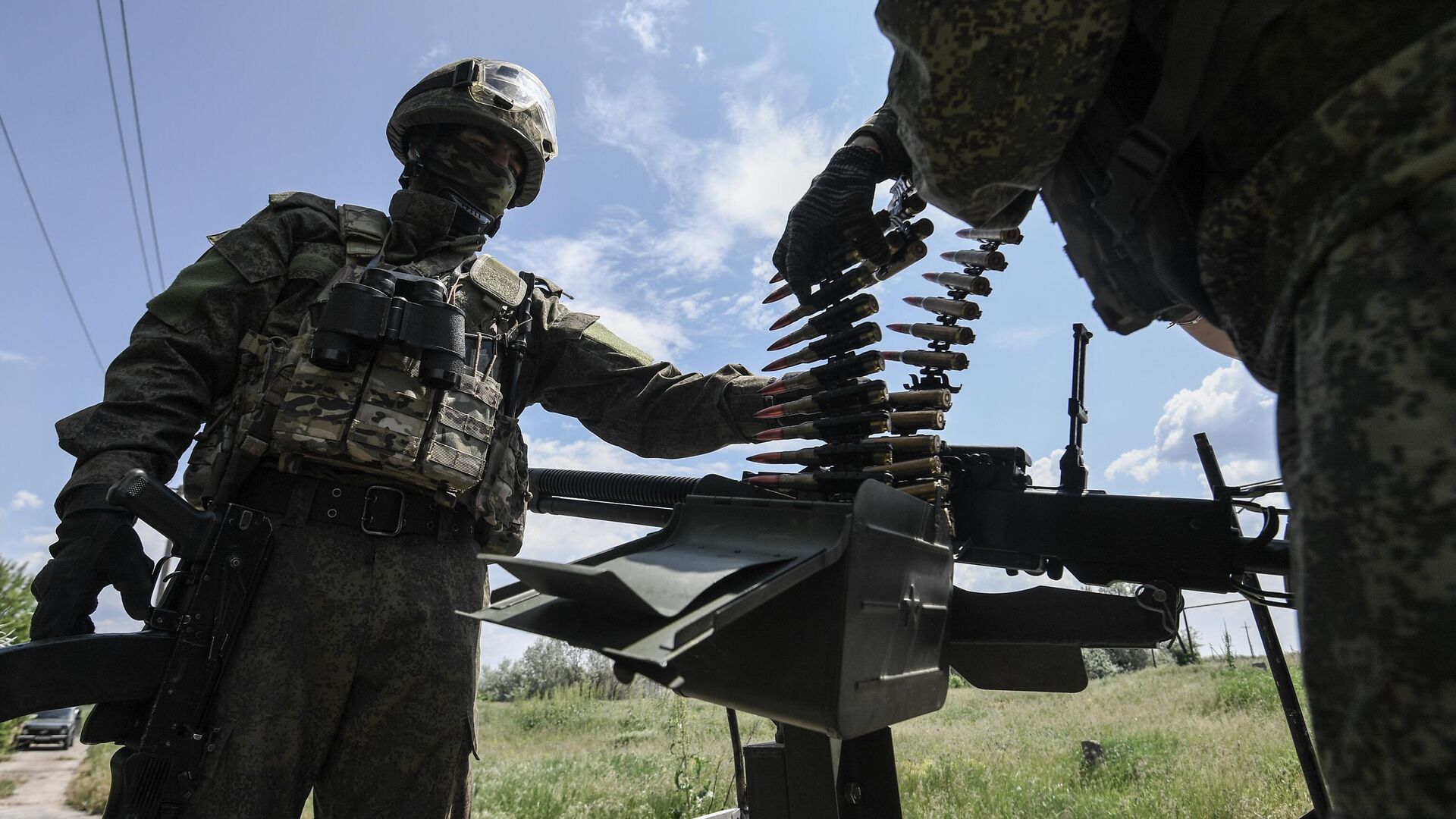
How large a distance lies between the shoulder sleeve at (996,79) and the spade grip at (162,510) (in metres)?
2.80

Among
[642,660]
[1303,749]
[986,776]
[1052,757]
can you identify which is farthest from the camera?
[1052,757]

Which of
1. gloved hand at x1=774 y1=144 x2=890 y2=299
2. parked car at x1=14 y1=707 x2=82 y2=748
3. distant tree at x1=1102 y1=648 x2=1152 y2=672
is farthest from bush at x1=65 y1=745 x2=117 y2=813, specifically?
distant tree at x1=1102 y1=648 x2=1152 y2=672

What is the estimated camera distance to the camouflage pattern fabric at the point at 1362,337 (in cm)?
80

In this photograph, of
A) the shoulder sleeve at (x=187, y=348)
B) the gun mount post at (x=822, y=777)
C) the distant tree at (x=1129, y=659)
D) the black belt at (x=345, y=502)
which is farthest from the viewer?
the distant tree at (x=1129, y=659)

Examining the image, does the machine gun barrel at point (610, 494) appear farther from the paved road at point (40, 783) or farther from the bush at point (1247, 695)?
the paved road at point (40, 783)

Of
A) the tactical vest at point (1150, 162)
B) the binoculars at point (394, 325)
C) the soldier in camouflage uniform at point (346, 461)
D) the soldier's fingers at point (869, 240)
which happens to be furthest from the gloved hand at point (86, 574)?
the tactical vest at point (1150, 162)

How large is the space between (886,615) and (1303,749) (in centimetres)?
211

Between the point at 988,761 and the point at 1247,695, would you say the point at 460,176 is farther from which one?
the point at 1247,695

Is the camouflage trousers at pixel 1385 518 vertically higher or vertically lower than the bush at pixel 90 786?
higher

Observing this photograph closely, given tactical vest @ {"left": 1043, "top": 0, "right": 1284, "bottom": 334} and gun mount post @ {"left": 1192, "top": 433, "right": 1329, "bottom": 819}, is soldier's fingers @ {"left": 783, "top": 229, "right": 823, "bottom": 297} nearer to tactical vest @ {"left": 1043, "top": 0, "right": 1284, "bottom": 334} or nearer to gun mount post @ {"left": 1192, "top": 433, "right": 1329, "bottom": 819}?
tactical vest @ {"left": 1043, "top": 0, "right": 1284, "bottom": 334}

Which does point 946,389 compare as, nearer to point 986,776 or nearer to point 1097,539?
point 1097,539

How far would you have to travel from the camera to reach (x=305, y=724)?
287cm

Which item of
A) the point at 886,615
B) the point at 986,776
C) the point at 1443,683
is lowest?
the point at 986,776

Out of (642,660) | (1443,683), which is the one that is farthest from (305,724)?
(1443,683)
